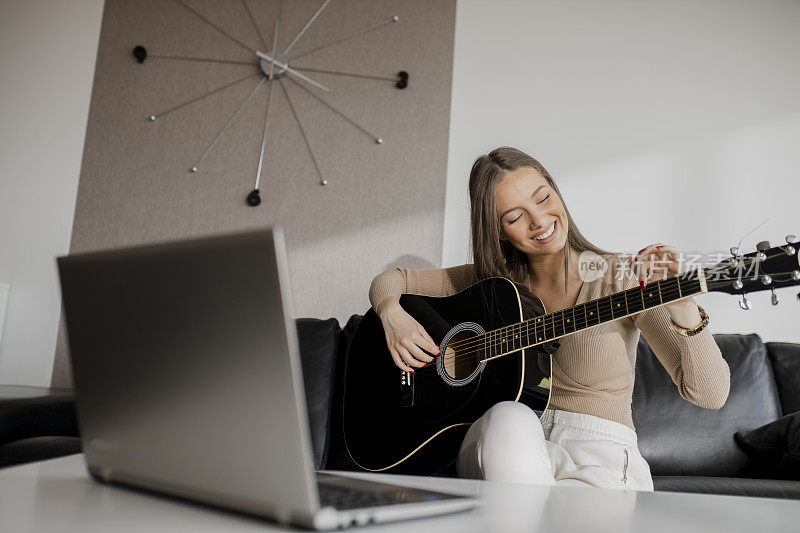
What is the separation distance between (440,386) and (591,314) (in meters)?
0.39

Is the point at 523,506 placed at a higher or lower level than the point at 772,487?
higher

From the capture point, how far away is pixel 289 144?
104 inches

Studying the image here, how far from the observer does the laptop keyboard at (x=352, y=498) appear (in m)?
0.48

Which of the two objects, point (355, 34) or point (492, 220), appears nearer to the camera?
point (492, 220)

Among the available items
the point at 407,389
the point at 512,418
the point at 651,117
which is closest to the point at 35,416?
the point at 407,389

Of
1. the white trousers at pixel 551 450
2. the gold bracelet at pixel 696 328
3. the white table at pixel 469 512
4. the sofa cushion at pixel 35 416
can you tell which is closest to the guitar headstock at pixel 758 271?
the gold bracelet at pixel 696 328

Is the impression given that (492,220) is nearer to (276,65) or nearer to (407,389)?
(407,389)

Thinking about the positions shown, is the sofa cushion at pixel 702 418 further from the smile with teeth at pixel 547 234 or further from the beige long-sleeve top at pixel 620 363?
the smile with teeth at pixel 547 234

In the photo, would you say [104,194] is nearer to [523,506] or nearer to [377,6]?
[377,6]

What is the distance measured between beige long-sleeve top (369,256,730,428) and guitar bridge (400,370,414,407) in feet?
1.10

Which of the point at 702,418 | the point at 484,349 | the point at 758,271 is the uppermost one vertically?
the point at 758,271

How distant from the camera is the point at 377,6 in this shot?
268 centimetres

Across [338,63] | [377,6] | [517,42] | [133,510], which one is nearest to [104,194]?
[338,63]

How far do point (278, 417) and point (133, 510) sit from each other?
0.56ft
